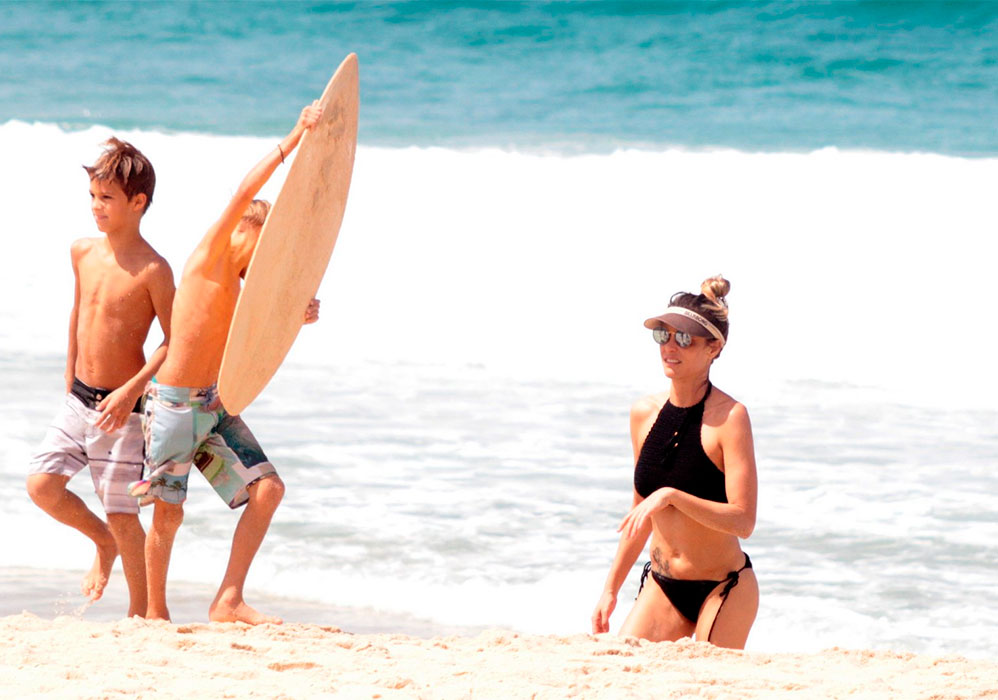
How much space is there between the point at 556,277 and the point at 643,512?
879 cm

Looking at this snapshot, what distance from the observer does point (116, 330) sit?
3918 mm

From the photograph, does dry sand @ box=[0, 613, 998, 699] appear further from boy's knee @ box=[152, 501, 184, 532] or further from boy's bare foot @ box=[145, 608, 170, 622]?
boy's knee @ box=[152, 501, 184, 532]

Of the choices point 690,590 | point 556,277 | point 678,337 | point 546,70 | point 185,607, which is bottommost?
point 185,607

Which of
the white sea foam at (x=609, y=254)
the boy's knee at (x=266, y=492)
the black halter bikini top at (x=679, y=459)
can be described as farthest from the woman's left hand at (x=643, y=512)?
the white sea foam at (x=609, y=254)

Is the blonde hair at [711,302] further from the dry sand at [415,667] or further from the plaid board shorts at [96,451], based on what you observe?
the plaid board shorts at [96,451]

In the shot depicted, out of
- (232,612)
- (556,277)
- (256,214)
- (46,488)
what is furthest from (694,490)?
(556,277)

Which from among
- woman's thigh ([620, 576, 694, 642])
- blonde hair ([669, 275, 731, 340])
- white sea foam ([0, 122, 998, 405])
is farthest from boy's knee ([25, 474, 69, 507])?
white sea foam ([0, 122, 998, 405])

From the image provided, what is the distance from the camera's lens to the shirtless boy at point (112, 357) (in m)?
3.89

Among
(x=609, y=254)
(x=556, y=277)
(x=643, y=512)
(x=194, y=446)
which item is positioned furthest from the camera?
(x=609, y=254)

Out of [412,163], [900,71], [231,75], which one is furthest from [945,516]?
[231,75]

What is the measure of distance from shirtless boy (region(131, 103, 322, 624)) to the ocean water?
0.97m

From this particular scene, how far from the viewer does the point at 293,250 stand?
370 cm

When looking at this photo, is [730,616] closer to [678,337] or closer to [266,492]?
[678,337]

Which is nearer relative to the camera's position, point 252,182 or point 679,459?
point 252,182
